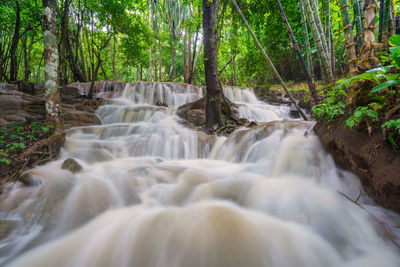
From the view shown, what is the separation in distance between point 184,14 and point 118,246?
1660cm

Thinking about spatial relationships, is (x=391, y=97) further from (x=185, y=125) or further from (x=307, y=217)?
(x=185, y=125)

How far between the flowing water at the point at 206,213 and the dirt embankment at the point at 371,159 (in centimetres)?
13

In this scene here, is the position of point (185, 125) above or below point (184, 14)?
below

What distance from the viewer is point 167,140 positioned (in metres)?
4.84

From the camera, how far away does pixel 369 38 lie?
218cm

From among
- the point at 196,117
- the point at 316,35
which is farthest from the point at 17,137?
the point at 316,35

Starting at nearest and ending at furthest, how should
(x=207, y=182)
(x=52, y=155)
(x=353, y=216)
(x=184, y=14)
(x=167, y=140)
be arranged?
(x=353, y=216), (x=207, y=182), (x=52, y=155), (x=167, y=140), (x=184, y=14)

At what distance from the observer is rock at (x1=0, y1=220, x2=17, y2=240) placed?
1.84 m

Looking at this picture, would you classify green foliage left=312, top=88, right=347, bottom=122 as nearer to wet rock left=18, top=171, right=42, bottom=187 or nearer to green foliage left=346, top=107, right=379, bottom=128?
green foliage left=346, top=107, right=379, bottom=128

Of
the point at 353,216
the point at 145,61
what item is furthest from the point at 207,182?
the point at 145,61

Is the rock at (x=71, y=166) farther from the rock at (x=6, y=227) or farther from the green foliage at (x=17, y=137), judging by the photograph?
the rock at (x=6, y=227)

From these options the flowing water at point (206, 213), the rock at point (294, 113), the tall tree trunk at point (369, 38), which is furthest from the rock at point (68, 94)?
the rock at point (294, 113)

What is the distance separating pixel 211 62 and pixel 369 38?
3192 mm

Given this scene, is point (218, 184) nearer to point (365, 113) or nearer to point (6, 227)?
point (365, 113)
